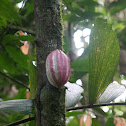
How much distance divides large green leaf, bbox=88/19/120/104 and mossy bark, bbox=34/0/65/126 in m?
0.09

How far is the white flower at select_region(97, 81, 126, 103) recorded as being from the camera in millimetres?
531

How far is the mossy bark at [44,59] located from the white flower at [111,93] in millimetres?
132

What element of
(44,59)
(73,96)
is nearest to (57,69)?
(44,59)

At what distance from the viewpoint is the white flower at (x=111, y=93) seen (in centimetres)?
53

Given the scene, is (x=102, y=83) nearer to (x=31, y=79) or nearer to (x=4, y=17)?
(x=31, y=79)

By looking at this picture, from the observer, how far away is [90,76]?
1.72 ft

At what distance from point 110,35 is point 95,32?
39 millimetres

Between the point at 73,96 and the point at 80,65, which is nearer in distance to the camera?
the point at 73,96

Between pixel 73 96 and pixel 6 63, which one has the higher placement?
pixel 6 63

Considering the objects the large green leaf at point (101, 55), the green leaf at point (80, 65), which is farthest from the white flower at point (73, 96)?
the green leaf at point (80, 65)

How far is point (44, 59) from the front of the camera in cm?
46

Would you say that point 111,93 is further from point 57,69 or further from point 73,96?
point 57,69

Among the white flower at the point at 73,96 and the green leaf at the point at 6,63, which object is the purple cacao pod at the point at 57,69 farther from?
the green leaf at the point at 6,63

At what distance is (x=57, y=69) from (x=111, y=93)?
21cm
